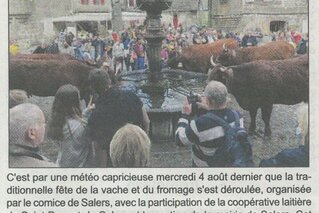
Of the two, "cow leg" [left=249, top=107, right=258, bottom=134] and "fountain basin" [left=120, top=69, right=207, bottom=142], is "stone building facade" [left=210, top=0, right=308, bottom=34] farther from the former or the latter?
"cow leg" [left=249, top=107, right=258, bottom=134]

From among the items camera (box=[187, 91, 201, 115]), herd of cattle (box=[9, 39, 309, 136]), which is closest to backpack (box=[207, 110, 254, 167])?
camera (box=[187, 91, 201, 115])

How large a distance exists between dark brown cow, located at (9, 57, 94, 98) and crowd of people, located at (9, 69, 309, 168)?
32.5 inches

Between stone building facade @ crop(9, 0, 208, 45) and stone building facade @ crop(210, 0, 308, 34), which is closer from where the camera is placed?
stone building facade @ crop(9, 0, 208, 45)

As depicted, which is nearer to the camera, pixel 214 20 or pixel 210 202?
pixel 210 202

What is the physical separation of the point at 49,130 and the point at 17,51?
92 cm

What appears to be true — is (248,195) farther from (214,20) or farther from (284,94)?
(214,20)

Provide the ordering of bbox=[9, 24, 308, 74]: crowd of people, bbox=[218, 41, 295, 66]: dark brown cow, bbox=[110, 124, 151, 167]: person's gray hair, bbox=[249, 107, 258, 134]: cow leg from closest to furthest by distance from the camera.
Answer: bbox=[110, 124, 151, 167]: person's gray hair < bbox=[249, 107, 258, 134]: cow leg < bbox=[9, 24, 308, 74]: crowd of people < bbox=[218, 41, 295, 66]: dark brown cow

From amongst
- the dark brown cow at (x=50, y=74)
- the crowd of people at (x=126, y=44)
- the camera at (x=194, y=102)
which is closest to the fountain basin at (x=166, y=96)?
the crowd of people at (x=126, y=44)

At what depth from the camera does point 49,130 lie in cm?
277

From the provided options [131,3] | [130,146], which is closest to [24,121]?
[130,146]

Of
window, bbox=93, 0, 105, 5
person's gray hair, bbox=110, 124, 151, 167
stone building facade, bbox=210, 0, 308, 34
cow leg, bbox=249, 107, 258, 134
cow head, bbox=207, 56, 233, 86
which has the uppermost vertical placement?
window, bbox=93, 0, 105, 5

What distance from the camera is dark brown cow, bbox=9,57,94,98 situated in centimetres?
380

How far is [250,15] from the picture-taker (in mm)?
6699

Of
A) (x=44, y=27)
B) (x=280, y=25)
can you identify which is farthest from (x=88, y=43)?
(x=280, y=25)
